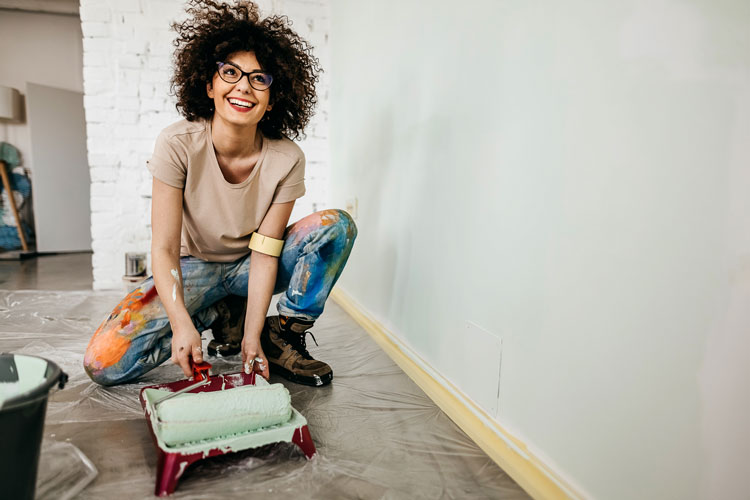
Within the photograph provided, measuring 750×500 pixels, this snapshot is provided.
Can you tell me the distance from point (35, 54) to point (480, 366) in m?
4.36

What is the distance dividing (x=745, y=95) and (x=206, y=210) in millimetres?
1066

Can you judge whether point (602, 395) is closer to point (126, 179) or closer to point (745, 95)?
point (745, 95)

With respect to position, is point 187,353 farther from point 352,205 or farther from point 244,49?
point 352,205

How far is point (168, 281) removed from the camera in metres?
1.09

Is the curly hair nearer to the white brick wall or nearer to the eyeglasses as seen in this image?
the eyeglasses

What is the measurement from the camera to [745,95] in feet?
1.74

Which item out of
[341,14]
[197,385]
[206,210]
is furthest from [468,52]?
[341,14]

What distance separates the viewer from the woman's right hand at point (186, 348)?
1006mm

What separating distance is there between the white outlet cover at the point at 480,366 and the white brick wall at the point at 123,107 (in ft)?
5.77

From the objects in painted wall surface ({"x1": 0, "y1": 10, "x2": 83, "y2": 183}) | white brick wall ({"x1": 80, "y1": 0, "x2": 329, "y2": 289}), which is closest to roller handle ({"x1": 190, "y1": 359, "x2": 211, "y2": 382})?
white brick wall ({"x1": 80, "y1": 0, "x2": 329, "y2": 289})

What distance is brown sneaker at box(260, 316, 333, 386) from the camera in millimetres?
1262

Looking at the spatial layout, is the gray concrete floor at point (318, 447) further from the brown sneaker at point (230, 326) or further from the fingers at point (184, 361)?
the fingers at point (184, 361)

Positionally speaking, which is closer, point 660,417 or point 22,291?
point 660,417

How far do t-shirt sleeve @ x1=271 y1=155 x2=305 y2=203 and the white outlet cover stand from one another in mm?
554
